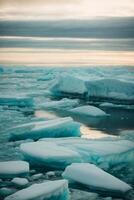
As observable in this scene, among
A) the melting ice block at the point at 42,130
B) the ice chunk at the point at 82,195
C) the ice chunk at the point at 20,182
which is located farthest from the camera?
the melting ice block at the point at 42,130

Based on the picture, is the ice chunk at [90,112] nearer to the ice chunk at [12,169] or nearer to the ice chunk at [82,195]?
the ice chunk at [12,169]

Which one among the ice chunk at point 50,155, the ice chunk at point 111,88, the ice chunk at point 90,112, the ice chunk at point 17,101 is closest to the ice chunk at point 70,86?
the ice chunk at point 111,88

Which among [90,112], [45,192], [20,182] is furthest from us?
[90,112]

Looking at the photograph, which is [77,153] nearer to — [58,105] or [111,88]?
[58,105]

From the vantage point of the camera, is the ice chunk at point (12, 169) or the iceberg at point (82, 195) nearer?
the iceberg at point (82, 195)

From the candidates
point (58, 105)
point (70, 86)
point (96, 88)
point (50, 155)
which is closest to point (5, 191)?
point (50, 155)

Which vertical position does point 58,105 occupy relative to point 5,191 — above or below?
below

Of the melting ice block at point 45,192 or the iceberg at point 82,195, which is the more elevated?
the melting ice block at point 45,192

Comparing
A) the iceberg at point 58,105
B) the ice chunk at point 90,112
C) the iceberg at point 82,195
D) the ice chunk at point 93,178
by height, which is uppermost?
the ice chunk at point 93,178
